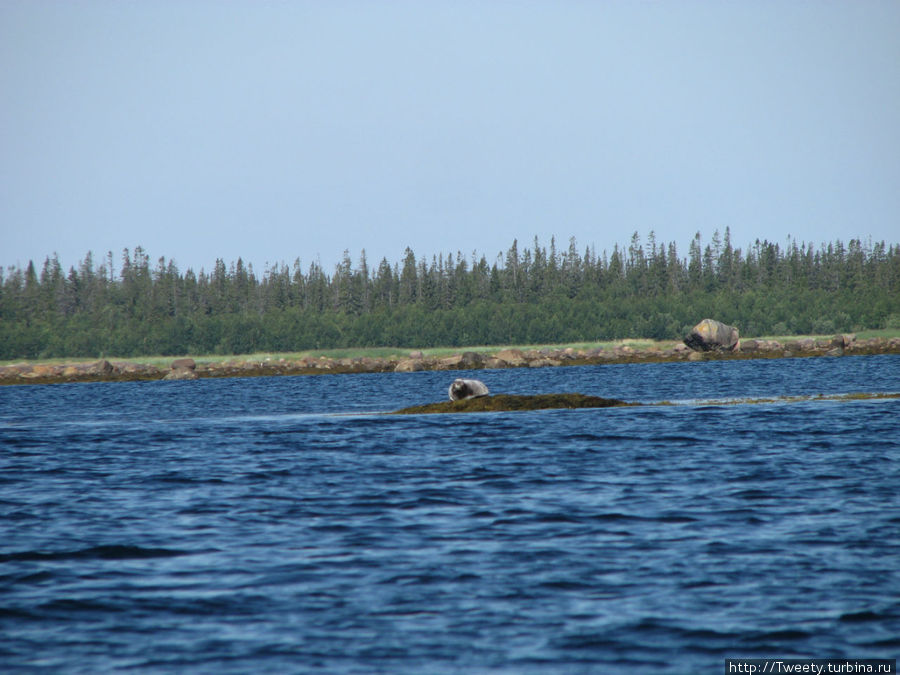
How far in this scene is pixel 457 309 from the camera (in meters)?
165

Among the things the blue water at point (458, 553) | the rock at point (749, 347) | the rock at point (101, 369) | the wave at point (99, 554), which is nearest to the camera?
the blue water at point (458, 553)

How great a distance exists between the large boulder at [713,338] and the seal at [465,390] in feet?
226

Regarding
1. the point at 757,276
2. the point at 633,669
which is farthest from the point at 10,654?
the point at 757,276

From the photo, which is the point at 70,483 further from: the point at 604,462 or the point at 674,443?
the point at 674,443

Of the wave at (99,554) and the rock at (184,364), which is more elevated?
the rock at (184,364)

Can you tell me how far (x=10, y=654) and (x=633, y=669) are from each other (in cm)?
569

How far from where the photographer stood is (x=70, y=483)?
21.0 metres

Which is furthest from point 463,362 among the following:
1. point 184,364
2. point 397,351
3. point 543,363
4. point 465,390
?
point 465,390

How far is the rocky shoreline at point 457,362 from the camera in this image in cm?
10575

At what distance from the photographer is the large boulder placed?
103 meters

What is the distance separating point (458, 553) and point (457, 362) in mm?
95096

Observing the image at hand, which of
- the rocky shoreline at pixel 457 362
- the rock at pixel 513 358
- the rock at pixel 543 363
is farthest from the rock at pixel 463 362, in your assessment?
the rock at pixel 543 363

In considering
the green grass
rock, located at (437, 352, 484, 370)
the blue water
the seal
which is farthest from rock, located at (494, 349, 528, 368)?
Result: the blue water

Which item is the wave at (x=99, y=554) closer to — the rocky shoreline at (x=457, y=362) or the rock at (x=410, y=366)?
the rock at (x=410, y=366)
